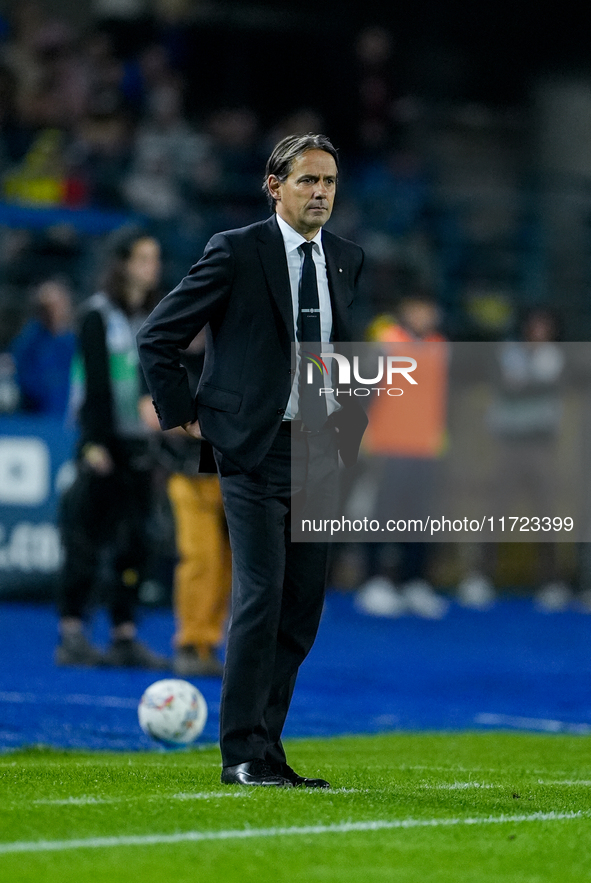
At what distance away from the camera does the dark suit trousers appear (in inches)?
190

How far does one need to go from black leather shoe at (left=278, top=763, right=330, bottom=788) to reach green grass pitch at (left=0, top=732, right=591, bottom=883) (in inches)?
3.6

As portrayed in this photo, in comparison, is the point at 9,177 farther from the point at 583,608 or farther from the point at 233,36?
the point at 583,608

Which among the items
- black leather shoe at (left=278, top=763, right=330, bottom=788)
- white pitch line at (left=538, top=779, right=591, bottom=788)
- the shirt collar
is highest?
the shirt collar

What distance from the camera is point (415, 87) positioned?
20.5 meters

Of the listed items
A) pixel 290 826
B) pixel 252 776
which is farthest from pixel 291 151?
pixel 290 826

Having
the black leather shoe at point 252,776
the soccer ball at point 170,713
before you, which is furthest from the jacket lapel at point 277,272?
the soccer ball at point 170,713

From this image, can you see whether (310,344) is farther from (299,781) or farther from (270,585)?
(299,781)

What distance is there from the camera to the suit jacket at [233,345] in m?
4.84

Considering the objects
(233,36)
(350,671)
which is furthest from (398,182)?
(350,671)

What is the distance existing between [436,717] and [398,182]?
1104 centimetres

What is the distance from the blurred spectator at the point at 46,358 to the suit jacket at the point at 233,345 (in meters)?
8.31

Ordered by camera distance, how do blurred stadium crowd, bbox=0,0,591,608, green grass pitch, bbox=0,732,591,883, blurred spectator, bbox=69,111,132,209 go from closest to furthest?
1. green grass pitch, bbox=0,732,591,883
2. blurred stadium crowd, bbox=0,0,591,608
3. blurred spectator, bbox=69,111,132,209

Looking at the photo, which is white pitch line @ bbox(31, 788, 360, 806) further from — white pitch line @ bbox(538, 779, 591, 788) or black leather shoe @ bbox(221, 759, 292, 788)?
white pitch line @ bbox(538, 779, 591, 788)

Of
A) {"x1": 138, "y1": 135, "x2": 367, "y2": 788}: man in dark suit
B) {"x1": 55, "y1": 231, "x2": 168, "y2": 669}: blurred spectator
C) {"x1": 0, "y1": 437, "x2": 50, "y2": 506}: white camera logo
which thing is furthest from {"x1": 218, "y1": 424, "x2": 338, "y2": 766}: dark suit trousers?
{"x1": 0, "y1": 437, "x2": 50, "y2": 506}: white camera logo
